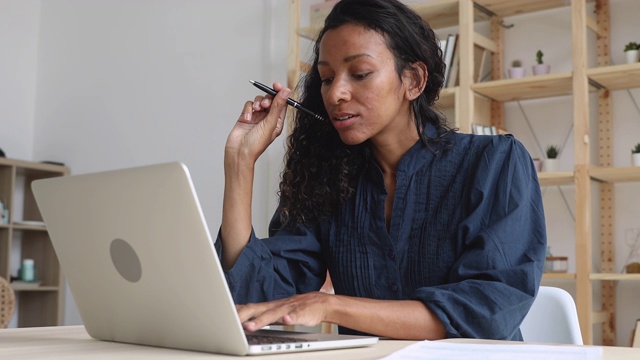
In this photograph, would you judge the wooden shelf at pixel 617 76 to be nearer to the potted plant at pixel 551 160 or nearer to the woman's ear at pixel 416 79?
the potted plant at pixel 551 160

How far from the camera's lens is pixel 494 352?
0.92 metres

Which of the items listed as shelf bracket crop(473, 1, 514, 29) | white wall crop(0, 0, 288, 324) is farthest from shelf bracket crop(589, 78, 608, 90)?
white wall crop(0, 0, 288, 324)

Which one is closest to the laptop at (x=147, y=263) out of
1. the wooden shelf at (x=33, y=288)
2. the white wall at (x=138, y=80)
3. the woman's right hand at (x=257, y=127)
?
the woman's right hand at (x=257, y=127)

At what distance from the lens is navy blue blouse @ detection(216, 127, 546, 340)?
48.5 inches

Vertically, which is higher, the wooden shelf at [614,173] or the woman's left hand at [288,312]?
the wooden shelf at [614,173]

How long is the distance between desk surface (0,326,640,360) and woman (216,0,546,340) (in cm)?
27

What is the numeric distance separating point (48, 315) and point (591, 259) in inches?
116

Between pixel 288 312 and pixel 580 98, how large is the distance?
7.01 ft

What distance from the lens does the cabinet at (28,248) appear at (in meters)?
4.45

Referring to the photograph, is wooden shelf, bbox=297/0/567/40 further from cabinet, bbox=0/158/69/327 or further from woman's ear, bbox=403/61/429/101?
cabinet, bbox=0/158/69/327

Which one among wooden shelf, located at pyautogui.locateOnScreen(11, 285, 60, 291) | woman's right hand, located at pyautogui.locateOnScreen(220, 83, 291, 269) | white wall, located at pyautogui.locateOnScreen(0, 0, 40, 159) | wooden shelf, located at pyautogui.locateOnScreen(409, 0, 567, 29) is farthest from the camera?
white wall, located at pyautogui.locateOnScreen(0, 0, 40, 159)

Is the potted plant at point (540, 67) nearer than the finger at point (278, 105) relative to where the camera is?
No

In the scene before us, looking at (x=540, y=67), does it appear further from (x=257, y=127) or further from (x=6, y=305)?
(x=6, y=305)

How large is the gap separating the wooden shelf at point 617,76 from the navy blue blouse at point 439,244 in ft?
5.02
